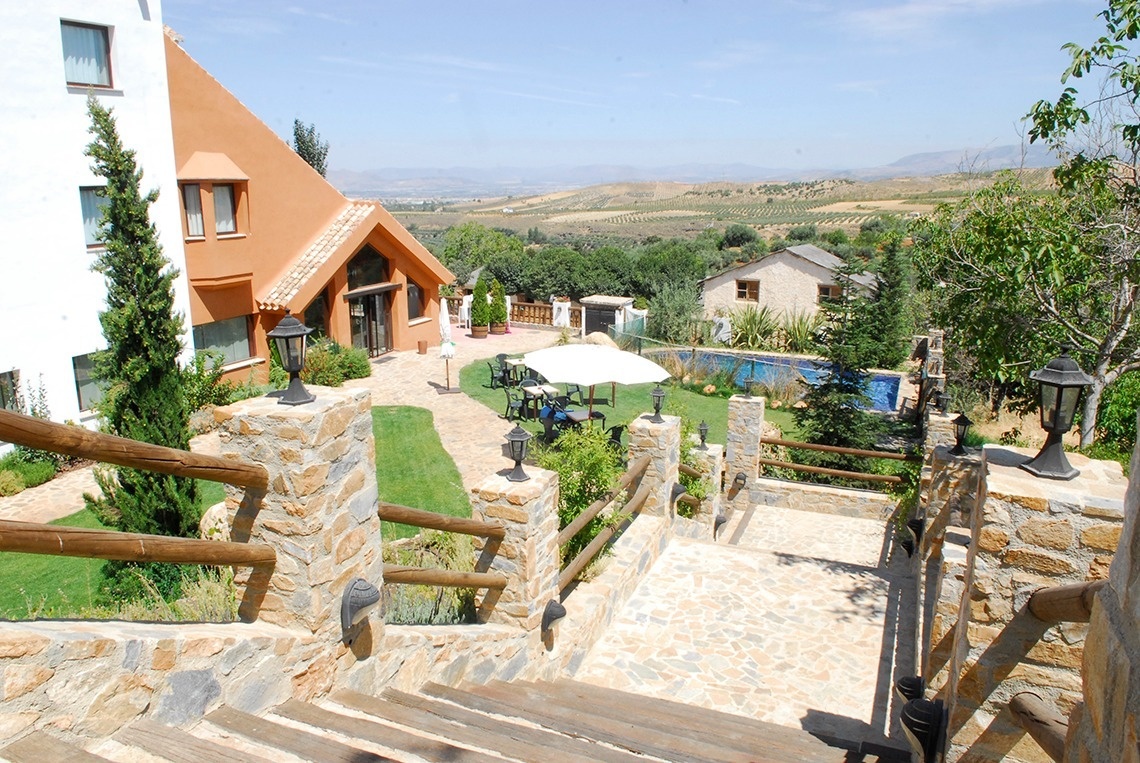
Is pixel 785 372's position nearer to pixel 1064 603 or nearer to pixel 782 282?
pixel 782 282

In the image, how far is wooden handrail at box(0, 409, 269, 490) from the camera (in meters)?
2.48

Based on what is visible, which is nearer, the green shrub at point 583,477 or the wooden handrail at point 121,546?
the wooden handrail at point 121,546

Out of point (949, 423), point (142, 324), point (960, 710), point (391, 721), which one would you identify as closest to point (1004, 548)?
point (960, 710)

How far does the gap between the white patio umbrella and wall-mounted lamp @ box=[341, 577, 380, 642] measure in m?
8.09

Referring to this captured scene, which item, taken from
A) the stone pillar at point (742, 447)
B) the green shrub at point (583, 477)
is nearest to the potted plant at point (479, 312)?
the stone pillar at point (742, 447)

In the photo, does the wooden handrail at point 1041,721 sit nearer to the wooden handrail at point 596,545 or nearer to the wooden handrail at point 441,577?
the wooden handrail at point 441,577

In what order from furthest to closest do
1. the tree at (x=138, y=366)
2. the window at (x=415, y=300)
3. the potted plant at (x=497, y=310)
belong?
the potted plant at (x=497, y=310) < the window at (x=415, y=300) < the tree at (x=138, y=366)

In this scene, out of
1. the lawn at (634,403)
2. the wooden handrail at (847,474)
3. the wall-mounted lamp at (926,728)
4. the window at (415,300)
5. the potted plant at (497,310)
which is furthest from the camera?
Result: the potted plant at (497,310)

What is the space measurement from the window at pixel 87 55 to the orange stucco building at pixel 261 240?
1.45 m

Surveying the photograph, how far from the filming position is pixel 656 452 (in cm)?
891

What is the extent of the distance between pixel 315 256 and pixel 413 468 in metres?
8.45

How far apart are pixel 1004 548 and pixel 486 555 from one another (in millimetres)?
3374

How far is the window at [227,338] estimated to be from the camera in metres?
16.9

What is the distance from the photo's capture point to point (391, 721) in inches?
147
